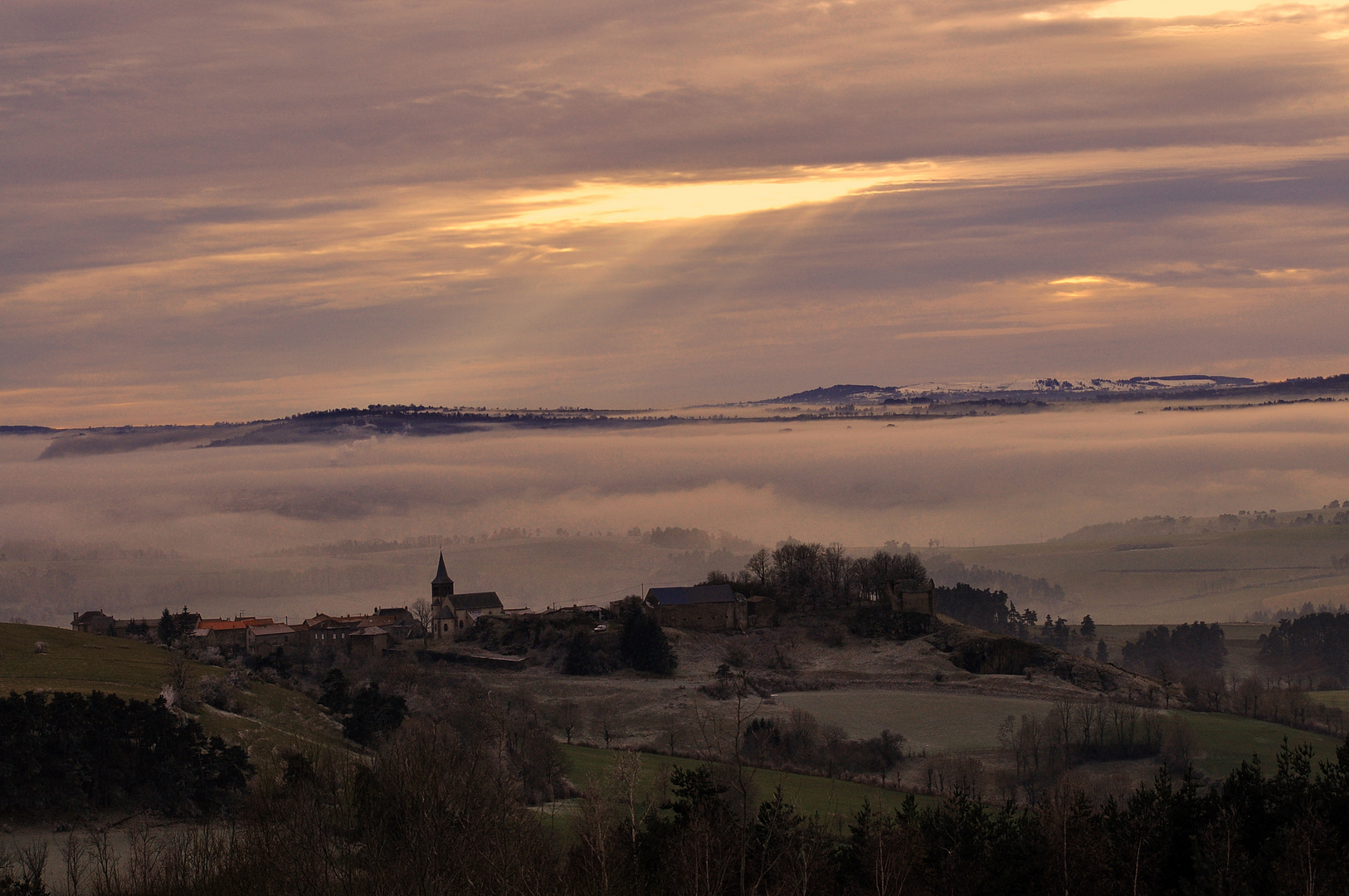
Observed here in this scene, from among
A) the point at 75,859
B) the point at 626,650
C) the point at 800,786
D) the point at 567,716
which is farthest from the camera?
the point at 626,650

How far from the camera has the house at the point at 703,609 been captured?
156 m

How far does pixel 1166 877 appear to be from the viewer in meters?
45.8

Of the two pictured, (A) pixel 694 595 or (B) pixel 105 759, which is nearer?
(B) pixel 105 759

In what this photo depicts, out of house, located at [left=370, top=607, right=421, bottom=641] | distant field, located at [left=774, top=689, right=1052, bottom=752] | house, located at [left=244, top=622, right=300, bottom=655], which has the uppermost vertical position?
house, located at [left=244, top=622, right=300, bottom=655]

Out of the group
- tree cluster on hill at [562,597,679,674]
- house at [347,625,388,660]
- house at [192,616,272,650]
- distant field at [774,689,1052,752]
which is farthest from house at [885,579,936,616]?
house at [192,616,272,650]

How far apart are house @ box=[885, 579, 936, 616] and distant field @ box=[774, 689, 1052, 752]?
87.5 feet

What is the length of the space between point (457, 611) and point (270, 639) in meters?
24.6

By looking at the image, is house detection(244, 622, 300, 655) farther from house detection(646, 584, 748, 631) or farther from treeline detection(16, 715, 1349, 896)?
treeline detection(16, 715, 1349, 896)

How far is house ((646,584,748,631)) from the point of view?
511ft

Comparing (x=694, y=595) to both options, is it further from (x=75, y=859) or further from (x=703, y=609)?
(x=75, y=859)

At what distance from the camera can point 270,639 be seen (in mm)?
149500

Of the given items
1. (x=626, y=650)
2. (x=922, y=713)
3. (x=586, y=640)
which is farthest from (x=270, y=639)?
(x=922, y=713)

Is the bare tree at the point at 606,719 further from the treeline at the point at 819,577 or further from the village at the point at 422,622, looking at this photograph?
the treeline at the point at 819,577

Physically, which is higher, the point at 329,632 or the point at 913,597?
A: the point at 913,597
